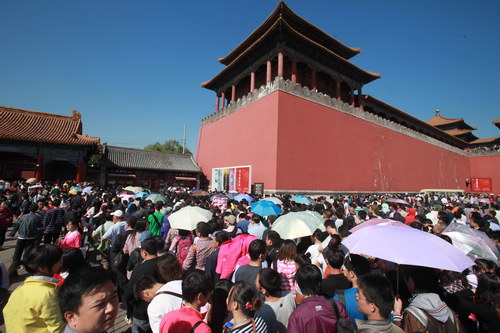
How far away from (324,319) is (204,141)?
18.4 meters

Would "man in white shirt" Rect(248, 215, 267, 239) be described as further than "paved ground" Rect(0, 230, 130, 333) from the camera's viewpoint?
Yes

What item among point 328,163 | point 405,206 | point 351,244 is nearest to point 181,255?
point 351,244

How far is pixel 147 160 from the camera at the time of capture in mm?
18297

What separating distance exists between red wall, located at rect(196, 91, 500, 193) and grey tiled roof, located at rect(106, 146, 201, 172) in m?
1.31

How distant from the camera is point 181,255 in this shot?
10.4ft

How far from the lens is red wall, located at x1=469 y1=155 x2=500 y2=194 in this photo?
23859 mm

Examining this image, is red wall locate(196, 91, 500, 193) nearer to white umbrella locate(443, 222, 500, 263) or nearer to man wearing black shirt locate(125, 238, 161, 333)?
white umbrella locate(443, 222, 500, 263)

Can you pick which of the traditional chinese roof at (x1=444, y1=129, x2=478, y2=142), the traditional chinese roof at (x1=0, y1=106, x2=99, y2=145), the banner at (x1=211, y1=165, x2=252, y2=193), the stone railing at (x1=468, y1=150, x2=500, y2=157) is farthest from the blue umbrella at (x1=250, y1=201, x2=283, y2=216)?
the traditional chinese roof at (x1=444, y1=129, x2=478, y2=142)

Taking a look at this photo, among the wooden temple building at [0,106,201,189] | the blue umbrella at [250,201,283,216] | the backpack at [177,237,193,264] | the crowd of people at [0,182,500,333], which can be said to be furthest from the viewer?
the wooden temple building at [0,106,201,189]

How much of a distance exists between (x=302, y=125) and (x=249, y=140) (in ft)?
10.0

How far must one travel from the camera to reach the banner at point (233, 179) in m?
12.9

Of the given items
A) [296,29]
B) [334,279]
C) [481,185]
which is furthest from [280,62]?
[481,185]

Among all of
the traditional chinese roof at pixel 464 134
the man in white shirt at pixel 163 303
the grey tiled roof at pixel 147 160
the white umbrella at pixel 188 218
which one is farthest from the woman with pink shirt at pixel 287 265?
the traditional chinese roof at pixel 464 134

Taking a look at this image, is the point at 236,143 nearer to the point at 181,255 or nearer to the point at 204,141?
the point at 204,141
